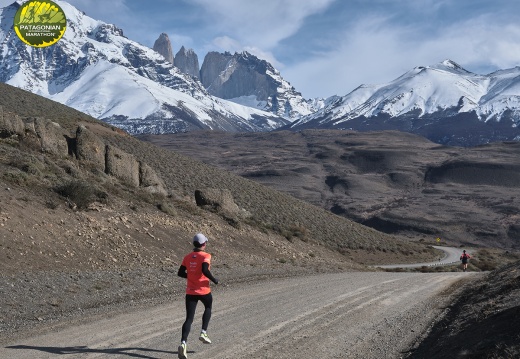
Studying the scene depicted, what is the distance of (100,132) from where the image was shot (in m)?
60.0

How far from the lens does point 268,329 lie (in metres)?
12.8

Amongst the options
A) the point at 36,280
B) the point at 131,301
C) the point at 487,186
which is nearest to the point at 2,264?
the point at 36,280

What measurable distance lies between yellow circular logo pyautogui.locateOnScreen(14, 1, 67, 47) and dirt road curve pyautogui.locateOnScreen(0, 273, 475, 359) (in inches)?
702

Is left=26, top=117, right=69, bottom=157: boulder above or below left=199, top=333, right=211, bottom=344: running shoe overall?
above

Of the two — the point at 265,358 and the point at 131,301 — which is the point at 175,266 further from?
the point at 265,358

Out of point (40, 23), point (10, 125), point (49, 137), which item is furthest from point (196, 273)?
point (49, 137)

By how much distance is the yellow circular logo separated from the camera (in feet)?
95.5

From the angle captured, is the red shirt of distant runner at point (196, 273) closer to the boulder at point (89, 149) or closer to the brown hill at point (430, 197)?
the boulder at point (89, 149)

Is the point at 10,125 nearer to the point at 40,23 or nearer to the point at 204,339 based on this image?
the point at 40,23

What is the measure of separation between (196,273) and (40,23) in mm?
25156

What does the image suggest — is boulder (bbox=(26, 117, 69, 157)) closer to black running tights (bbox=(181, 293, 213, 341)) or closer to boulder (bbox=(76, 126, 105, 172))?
boulder (bbox=(76, 126, 105, 172))

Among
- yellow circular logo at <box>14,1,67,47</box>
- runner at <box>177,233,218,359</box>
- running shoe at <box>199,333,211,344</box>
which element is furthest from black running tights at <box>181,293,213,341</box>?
yellow circular logo at <box>14,1,67,47</box>

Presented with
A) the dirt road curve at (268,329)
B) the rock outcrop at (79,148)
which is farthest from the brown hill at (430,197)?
the dirt road curve at (268,329)

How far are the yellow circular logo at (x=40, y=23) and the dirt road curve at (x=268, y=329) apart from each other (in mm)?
17833
